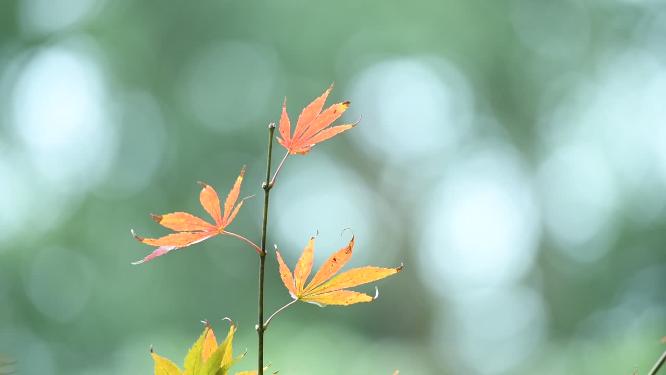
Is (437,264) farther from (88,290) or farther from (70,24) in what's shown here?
(70,24)

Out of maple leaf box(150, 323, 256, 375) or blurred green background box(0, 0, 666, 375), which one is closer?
maple leaf box(150, 323, 256, 375)

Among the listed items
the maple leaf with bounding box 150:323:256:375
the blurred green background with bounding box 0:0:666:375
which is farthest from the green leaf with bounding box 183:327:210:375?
the blurred green background with bounding box 0:0:666:375

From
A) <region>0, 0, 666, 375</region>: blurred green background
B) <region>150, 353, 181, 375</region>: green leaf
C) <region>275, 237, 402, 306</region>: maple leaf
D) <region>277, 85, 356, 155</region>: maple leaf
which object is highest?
<region>0, 0, 666, 375</region>: blurred green background

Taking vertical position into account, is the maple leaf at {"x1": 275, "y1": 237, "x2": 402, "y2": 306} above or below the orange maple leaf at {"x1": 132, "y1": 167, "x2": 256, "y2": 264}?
below

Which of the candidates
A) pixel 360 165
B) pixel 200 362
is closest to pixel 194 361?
pixel 200 362

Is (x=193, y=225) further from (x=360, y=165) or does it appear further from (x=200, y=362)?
(x=360, y=165)

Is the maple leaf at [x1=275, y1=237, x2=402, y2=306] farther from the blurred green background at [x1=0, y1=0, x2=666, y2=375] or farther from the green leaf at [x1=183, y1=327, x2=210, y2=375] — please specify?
the blurred green background at [x1=0, y1=0, x2=666, y2=375]

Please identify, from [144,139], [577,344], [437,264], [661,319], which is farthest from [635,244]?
[144,139]

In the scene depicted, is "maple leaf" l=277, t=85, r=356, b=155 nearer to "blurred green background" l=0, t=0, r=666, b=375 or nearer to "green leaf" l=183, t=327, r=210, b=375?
"green leaf" l=183, t=327, r=210, b=375
